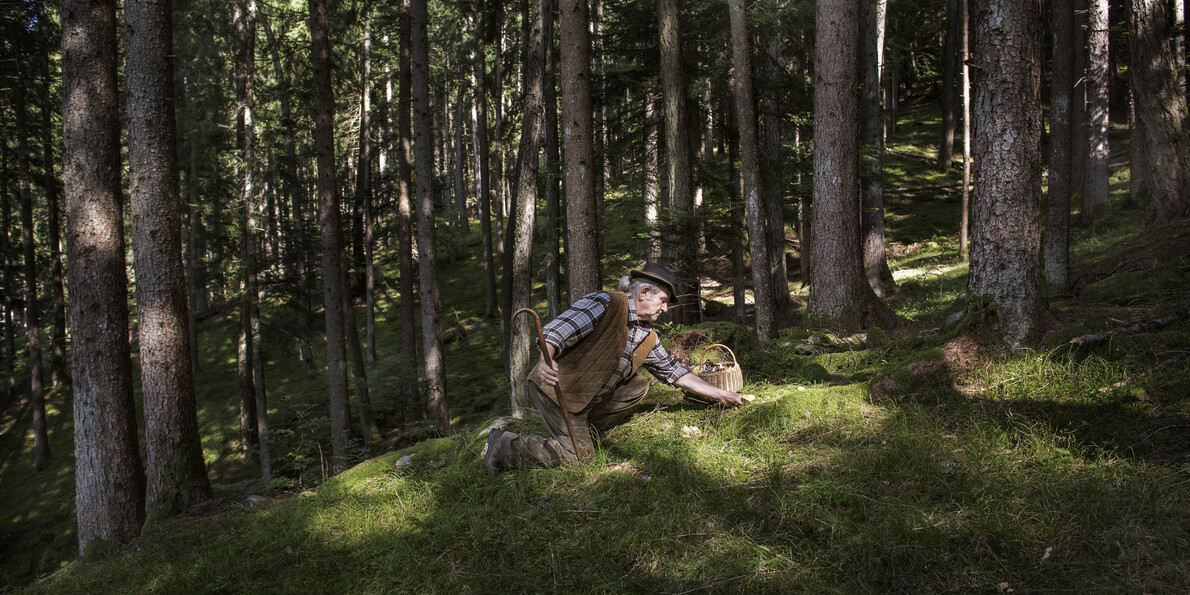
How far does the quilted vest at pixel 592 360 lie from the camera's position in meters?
4.79

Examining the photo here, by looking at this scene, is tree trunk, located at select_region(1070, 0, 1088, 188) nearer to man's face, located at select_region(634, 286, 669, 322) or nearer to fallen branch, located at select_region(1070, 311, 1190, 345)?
fallen branch, located at select_region(1070, 311, 1190, 345)

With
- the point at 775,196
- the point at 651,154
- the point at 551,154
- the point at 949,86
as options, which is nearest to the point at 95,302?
the point at 551,154

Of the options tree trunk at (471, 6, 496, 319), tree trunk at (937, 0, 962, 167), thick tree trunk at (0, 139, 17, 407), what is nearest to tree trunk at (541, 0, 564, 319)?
tree trunk at (471, 6, 496, 319)

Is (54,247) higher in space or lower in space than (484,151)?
lower

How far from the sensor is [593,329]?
477 cm

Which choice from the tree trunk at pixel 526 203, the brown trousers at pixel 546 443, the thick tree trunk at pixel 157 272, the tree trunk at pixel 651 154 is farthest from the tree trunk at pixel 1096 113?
the thick tree trunk at pixel 157 272

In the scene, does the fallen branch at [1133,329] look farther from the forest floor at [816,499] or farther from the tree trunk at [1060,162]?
the tree trunk at [1060,162]

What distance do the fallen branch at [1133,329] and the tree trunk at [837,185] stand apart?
377cm

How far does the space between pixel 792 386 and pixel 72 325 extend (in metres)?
Answer: 7.37

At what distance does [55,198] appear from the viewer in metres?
20.6

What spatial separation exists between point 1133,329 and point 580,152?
17.9ft

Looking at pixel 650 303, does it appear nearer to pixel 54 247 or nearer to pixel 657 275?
pixel 657 275

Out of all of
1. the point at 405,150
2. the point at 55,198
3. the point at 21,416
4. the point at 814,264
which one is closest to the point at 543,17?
the point at 405,150

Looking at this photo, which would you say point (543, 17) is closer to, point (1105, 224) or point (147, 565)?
point (147, 565)
